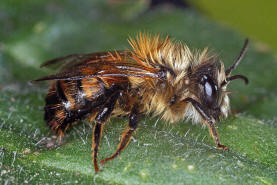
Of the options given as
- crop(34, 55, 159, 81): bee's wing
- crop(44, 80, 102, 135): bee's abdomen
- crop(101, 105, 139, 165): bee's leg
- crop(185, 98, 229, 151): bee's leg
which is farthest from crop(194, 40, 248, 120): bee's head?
crop(44, 80, 102, 135): bee's abdomen

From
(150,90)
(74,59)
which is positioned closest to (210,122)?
(150,90)

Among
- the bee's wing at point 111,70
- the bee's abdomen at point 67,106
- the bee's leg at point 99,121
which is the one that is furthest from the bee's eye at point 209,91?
the bee's abdomen at point 67,106

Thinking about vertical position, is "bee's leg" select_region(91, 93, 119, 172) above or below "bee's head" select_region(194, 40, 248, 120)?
below

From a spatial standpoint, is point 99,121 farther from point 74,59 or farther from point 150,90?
point 74,59

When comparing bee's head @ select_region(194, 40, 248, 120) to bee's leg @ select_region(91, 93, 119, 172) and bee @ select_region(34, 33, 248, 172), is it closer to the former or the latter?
bee @ select_region(34, 33, 248, 172)

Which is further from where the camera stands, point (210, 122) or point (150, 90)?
point (150, 90)

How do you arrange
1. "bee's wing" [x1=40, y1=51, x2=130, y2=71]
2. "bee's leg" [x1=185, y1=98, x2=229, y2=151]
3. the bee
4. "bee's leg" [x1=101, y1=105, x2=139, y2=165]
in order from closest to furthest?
"bee's leg" [x1=101, y1=105, x2=139, y2=165]
"bee's leg" [x1=185, y1=98, x2=229, y2=151]
the bee
"bee's wing" [x1=40, y1=51, x2=130, y2=71]

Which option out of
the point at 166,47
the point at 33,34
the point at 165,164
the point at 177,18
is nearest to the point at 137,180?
the point at 165,164
